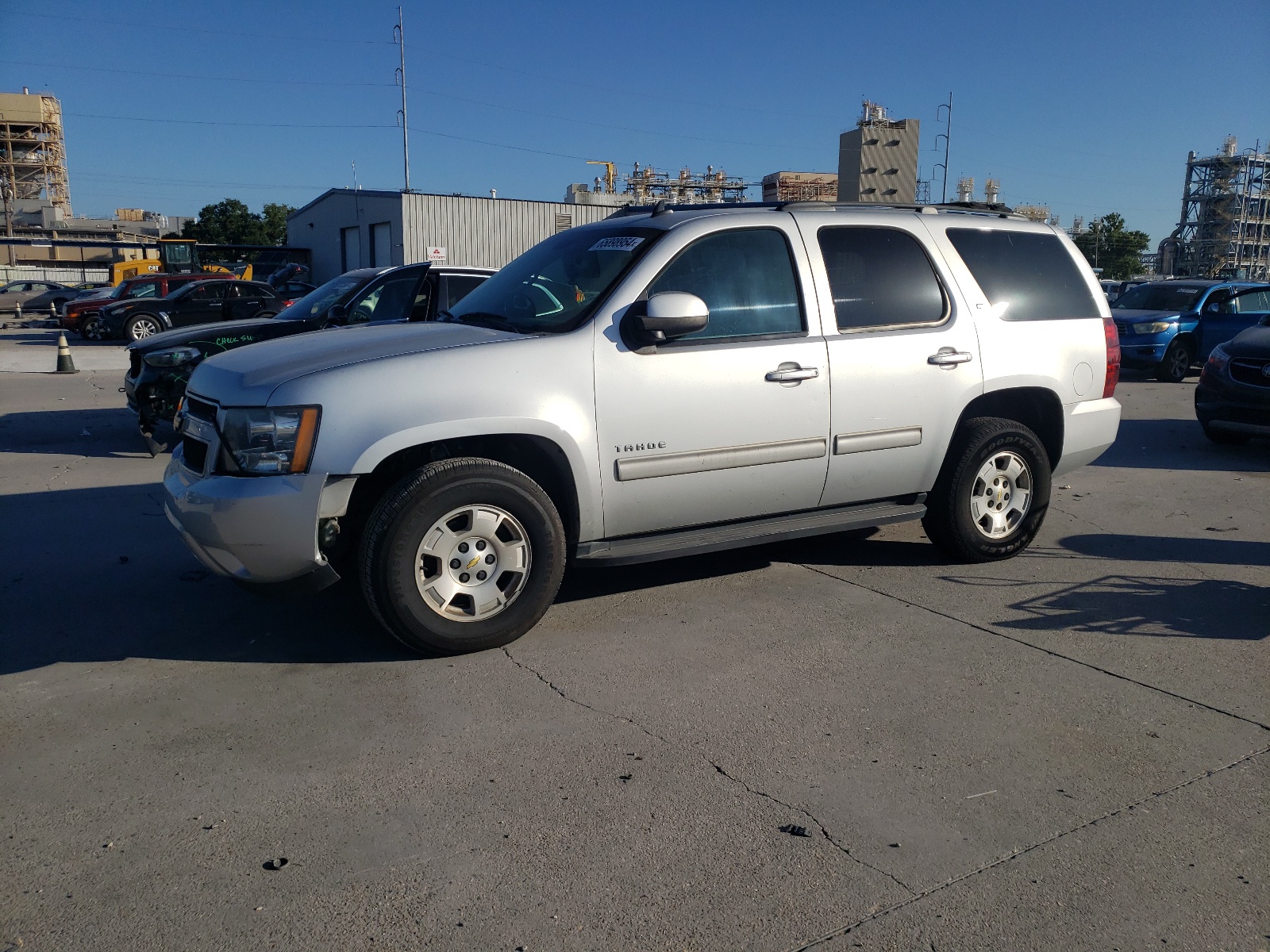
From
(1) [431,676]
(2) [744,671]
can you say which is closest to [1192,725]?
(2) [744,671]

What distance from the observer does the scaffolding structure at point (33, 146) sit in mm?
127500

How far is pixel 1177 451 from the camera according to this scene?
403 inches

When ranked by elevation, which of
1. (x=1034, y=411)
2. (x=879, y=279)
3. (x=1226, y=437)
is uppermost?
(x=879, y=279)

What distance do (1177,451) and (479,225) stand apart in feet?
101

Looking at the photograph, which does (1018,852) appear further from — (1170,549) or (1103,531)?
(1103,531)

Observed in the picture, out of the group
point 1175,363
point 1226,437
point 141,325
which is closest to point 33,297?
point 141,325

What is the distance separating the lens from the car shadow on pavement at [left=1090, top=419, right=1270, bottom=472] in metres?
9.43

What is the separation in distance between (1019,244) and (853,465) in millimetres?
1868

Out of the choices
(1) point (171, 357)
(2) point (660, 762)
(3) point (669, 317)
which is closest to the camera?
(2) point (660, 762)

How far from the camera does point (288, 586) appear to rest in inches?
165

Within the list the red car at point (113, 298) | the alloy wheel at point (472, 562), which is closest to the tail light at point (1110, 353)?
the alloy wheel at point (472, 562)

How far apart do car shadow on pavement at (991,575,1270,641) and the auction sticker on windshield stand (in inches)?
102

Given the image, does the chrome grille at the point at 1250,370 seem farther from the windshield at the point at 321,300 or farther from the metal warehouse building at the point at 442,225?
the metal warehouse building at the point at 442,225

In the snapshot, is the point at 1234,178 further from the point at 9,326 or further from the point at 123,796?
the point at 123,796
